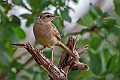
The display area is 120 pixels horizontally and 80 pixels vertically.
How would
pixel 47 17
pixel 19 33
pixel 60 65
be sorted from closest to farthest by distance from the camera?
pixel 60 65
pixel 47 17
pixel 19 33

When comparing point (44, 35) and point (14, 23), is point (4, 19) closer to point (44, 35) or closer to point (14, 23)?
point (14, 23)

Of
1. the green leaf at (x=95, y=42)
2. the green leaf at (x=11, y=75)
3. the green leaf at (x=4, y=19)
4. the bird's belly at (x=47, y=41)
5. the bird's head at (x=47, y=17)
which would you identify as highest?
the green leaf at (x=4, y=19)

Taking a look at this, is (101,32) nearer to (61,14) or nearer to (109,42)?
(109,42)

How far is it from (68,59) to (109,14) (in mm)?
838

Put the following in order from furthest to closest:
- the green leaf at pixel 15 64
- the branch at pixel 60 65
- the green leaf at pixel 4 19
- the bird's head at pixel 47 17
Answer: the green leaf at pixel 15 64
the green leaf at pixel 4 19
the bird's head at pixel 47 17
the branch at pixel 60 65

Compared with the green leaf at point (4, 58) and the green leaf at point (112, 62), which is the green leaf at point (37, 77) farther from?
the green leaf at point (112, 62)

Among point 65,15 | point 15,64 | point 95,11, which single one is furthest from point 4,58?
point 95,11

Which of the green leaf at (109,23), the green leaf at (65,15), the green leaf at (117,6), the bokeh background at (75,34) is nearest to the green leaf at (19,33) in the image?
the bokeh background at (75,34)

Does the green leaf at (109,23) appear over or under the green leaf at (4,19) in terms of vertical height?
under

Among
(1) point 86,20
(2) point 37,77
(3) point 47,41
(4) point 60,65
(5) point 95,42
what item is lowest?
(4) point 60,65

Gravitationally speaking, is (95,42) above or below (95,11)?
below

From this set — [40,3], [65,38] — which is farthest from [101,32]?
[40,3]

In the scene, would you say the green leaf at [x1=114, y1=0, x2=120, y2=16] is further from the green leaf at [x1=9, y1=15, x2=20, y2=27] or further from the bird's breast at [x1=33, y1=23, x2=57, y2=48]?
the green leaf at [x1=9, y1=15, x2=20, y2=27]

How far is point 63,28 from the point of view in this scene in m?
3.80
